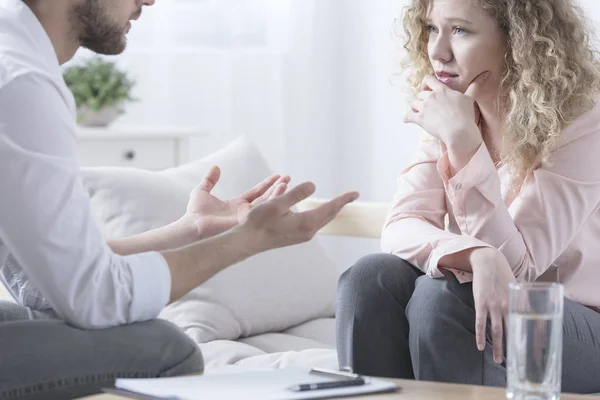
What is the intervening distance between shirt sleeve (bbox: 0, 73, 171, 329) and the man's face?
0.21 meters

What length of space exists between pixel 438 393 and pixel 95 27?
0.71m

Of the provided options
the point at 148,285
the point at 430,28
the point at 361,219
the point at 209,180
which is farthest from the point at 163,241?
the point at 361,219

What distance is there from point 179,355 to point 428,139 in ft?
2.47

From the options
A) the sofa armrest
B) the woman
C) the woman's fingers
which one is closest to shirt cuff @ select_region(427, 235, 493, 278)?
the woman

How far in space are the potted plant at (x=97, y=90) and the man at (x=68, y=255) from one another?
1871mm

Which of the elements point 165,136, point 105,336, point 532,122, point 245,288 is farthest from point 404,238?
point 165,136

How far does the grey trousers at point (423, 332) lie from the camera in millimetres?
1509

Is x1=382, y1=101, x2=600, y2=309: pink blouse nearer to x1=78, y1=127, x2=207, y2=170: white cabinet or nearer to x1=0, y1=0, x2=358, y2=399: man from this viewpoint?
x1=0, y1=0, x2=358, y2=399: man

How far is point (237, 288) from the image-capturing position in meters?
2.04

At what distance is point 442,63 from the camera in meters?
1.77

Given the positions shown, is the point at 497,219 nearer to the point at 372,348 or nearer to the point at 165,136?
the point at 372,348

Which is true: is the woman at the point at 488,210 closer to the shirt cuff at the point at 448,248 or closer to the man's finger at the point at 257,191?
the shirt cuff at the point at 448,248

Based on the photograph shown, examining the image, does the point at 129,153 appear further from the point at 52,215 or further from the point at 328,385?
the point at 328,385

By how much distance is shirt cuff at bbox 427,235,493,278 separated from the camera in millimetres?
1548
